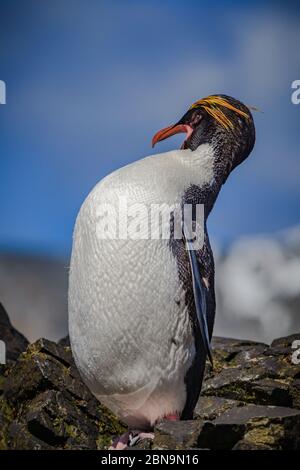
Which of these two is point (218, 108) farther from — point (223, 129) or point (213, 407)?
point (213, 407)

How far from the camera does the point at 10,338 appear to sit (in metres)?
3.80

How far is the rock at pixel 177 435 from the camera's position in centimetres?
173

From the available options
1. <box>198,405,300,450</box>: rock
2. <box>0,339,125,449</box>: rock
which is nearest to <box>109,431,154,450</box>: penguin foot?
<box>0,339,125,449</box>: rock

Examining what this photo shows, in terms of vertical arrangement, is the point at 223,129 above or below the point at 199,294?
above

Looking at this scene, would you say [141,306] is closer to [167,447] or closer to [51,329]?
[167,447]

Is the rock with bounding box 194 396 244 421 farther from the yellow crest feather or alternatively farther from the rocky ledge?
the yellow crest feather

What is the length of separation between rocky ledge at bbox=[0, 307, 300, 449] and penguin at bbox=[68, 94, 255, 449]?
159mm

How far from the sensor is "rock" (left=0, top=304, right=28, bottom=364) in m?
3.68

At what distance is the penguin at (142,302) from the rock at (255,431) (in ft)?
0.74

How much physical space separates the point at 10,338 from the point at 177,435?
7.39 ft

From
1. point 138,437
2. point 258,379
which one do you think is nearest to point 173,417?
point 138,437

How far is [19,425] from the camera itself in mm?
2012

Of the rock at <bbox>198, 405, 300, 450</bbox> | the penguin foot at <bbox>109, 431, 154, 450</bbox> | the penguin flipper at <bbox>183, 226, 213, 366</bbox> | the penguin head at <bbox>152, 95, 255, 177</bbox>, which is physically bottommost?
the penguin foot at <bbox>109, 431, 154, 450</bbox>
